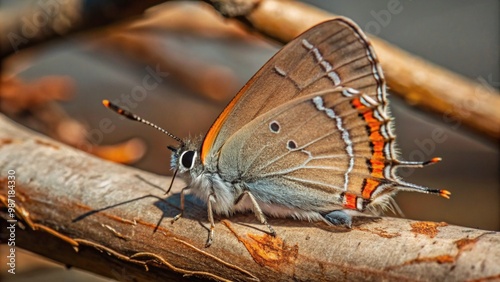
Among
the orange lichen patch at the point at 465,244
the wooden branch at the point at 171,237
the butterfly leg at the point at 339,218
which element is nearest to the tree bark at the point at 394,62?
the wooden branch at the point at 171,237

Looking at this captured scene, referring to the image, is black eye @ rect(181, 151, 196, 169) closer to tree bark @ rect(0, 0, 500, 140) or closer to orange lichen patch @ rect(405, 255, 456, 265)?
tree bark @ rect(0, 0, 500, 140)

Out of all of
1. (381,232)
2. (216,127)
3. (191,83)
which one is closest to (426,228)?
(381,232)

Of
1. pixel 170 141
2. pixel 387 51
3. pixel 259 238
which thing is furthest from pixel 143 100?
pixel 259 238

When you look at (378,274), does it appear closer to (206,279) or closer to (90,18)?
(206,279)

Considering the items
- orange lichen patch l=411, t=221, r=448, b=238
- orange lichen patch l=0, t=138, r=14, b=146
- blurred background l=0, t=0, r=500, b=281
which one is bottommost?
blurred background l=0, t=0, r=500, b=281

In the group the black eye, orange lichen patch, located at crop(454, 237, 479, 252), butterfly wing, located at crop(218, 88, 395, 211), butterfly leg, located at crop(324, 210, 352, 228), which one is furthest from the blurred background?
orange lichen patch, located at crop(454, 237, 479, 252)
